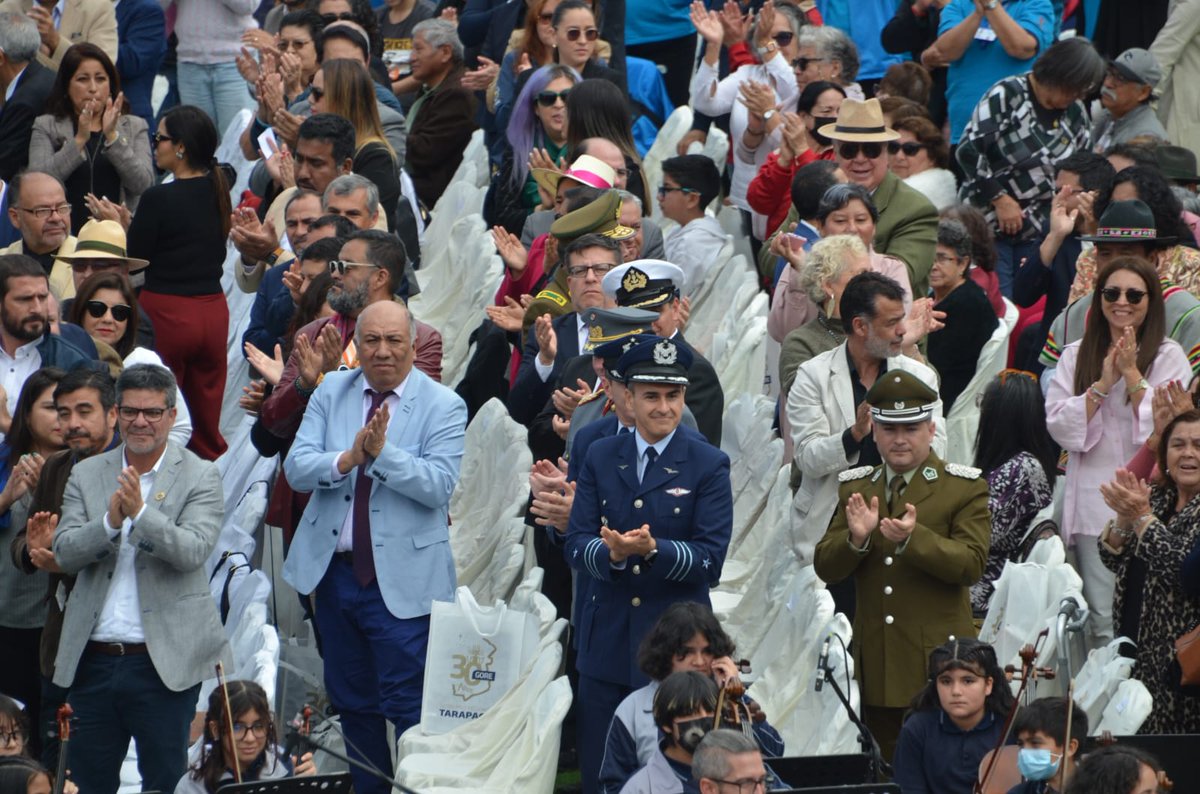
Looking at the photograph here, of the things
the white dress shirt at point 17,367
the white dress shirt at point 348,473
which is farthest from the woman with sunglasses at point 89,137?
the white dress shirt at point 348,473

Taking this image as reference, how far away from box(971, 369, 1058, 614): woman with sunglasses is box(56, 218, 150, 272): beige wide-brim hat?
165 inches

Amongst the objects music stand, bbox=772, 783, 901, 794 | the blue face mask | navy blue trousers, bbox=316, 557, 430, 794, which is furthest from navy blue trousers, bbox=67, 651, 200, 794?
the blue face mask

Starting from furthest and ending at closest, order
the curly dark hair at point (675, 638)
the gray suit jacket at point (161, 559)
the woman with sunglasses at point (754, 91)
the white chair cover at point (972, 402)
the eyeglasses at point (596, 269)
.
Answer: the woman with sunglasses at point (754, 91), the white chair cover at point (972, 402), the eyeglasses at point (596, 269), the gray suit jacket at point (161, 559), the curly dark hair at point (675, 638)

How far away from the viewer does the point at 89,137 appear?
1145cm

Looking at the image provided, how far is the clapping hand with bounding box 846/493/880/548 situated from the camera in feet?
23.0

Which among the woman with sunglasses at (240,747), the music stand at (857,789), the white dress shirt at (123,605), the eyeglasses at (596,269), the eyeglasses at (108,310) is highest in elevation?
the music stand at (857,789)

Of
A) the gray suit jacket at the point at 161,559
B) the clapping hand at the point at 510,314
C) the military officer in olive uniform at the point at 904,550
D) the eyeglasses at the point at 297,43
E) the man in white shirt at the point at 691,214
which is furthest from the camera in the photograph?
the eyeglasses at the point at 297,43

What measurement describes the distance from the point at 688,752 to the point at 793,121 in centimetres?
476

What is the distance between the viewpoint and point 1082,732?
628 cm

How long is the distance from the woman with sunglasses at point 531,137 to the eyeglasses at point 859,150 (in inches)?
65.5

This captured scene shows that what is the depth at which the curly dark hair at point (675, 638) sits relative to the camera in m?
6.36

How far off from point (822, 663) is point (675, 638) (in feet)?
1.63

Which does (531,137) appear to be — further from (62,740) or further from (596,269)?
(62,740)

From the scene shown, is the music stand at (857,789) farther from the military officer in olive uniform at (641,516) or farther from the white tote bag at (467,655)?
the white tote bag at (467,655)
